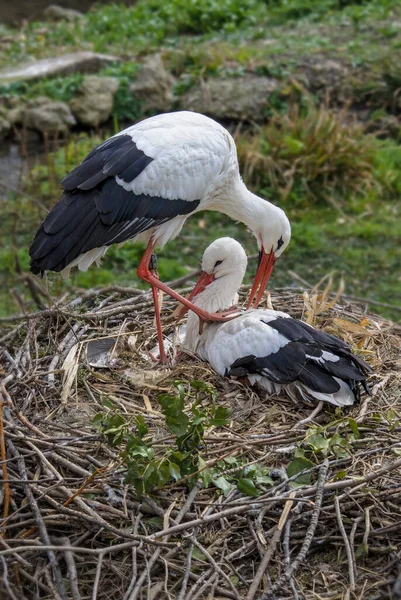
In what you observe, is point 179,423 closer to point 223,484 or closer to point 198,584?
point 223,484

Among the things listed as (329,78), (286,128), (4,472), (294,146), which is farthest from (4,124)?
(4,472)

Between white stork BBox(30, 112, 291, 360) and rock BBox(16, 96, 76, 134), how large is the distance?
6.32 meters

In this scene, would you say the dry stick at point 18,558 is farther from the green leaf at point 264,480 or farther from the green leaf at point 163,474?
the green leaf at point 264,480

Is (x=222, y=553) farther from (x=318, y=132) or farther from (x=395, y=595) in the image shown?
(x=318, y=132)

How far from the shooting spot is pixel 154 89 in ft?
39.3

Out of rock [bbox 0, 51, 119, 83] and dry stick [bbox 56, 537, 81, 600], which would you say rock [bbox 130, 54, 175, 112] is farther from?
dry stick [bbox 56, 537, 81, 600]

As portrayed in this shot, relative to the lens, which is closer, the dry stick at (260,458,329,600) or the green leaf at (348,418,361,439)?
the dry stick at (260,458,329,600)

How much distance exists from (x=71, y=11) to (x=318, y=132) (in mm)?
8915

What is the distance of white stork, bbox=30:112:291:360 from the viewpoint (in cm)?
515

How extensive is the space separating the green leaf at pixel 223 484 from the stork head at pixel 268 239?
1.87 metres

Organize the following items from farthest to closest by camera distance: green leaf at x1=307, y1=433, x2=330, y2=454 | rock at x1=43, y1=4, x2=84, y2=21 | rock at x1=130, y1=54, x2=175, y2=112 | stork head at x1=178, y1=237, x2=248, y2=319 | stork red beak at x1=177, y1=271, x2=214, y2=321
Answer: rock at x1=43, y1=4, x2=84, y2=21
rock at x1=130, y1=54, x2=175, y2=112
stork red beak at x1=177, y1=271, x2=214, y2=321
stork head at x1=178, y1=237, x2=248, y2=319
green leaf at x1=307, y1=433, x2=330, y2=454

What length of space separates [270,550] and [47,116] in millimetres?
9003

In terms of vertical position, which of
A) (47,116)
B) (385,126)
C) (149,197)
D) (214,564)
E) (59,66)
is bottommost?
(385,126)

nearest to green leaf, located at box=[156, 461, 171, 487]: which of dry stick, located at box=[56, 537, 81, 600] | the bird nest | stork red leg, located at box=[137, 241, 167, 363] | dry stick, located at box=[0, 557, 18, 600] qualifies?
the bird nest
